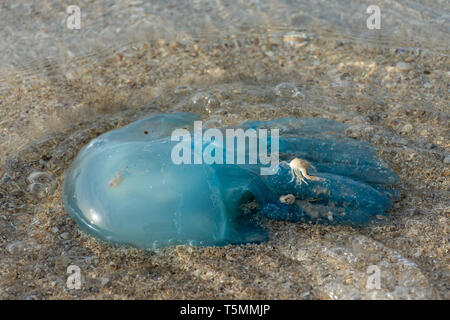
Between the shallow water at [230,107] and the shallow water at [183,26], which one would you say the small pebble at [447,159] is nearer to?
the shallow water at [230,107]

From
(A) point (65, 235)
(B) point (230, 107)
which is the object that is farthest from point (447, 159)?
(A) point (65, 235)

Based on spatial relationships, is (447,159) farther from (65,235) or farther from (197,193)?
(65,235)

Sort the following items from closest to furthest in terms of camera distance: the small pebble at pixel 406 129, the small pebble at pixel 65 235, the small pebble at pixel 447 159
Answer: the small pebble at pixel 65 235 < the small pebble at pixel 447 159 < the small pebble at pixel 406 129

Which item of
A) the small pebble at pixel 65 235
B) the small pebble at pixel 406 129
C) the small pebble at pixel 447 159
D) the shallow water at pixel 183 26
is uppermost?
the shallow water at pixel 183 26

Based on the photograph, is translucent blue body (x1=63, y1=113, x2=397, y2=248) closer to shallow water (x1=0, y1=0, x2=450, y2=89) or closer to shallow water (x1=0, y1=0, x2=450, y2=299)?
shallow water (x1=0, y1=0, x2=450, y2=299)

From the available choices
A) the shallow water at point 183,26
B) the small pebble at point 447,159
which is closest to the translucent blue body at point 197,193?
the small pebble at point 447,159

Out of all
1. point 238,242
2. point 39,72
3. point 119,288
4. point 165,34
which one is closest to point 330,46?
point 165,34
